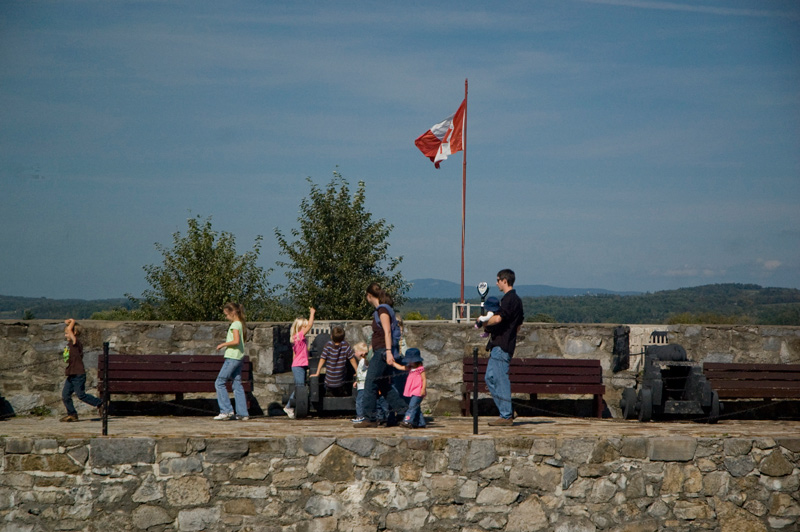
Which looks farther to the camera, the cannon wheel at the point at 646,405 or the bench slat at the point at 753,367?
the bench slat at the point at 753,367

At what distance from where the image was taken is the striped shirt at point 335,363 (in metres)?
9.63

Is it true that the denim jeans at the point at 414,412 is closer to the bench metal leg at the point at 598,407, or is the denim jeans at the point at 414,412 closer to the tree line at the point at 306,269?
the bench metal leg at the point at 598,407

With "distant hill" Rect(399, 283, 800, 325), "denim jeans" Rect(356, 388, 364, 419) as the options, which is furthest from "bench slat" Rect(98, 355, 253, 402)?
"distant hill" Rect(399, 283, 800, 325)

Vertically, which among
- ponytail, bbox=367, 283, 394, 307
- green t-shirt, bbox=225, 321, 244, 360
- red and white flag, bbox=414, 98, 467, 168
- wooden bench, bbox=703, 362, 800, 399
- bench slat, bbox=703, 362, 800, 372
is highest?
red and white flag, bbox=414, 98, 467, 168

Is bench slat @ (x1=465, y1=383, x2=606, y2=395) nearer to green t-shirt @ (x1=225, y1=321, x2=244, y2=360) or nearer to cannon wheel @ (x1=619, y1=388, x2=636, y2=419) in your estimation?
cannon wheel @ (x1=619, y1=388, x2=636, y2=419)

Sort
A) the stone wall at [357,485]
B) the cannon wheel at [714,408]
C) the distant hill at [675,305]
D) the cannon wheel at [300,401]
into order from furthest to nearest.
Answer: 1. the distant hill at [675,305]
2. the cannon wheel at [300,401]
3. the cannon wheel at [714,408]
4. the stone wall at [357,485]

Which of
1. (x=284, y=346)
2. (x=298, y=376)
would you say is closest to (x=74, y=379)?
(x=298, y=376)

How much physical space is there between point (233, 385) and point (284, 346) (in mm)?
1705

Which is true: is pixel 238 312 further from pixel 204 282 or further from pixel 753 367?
pixel 204 282

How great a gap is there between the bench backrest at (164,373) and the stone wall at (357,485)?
2.27m

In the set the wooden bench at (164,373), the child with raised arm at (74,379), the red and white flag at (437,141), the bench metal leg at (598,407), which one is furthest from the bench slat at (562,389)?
the red and white flag at (437,141)

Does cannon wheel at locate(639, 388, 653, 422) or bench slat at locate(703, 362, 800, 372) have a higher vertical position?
bench slat at locate(703, 362, 800, 372)

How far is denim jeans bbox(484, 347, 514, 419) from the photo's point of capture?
8805 millimetres

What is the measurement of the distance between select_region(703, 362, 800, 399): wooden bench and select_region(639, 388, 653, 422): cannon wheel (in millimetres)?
1081
